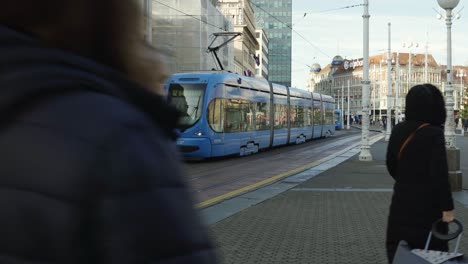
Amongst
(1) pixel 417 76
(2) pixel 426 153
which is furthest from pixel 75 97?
(1) pixel 417 76

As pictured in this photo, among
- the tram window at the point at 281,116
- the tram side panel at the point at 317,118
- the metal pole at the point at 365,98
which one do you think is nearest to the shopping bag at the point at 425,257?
the metal pole at the point at 365,98

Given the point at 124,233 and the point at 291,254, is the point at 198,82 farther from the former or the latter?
the point at 124,233

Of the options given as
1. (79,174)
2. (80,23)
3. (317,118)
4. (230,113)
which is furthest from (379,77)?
(79,174)

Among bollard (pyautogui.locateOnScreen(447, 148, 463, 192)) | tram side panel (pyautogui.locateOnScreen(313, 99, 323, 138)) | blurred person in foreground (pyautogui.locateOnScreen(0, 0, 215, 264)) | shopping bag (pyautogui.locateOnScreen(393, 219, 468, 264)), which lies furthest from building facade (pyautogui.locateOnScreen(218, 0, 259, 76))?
blurred person in foreground (pyautogui.locateOnScreen(0, 0, 215, 264))

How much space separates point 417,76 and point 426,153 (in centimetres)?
13108

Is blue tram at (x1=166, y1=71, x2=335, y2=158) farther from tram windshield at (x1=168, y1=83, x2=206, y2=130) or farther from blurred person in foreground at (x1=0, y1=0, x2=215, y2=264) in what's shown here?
blurred person in foreground at (x1=0, y1=0, x2=215, y2=264)

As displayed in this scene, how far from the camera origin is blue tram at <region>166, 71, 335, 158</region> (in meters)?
19.1

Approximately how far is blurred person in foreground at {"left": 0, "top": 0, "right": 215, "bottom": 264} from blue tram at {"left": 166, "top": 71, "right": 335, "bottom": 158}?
14810 mm

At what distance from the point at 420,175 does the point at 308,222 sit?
4154 millimetres

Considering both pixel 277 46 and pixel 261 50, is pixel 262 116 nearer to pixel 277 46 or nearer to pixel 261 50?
pixel 261 50

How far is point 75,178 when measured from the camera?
793 millimetres

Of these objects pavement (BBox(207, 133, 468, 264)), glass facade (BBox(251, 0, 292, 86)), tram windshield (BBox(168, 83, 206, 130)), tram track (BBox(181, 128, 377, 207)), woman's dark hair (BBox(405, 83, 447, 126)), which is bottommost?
tram track (BBox(181, 128, 377, 207))

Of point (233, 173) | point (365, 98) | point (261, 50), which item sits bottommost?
point (233, 173)

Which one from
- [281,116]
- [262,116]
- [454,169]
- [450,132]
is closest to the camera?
[454,169]
